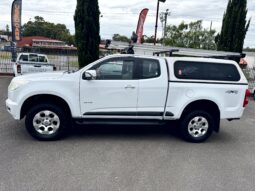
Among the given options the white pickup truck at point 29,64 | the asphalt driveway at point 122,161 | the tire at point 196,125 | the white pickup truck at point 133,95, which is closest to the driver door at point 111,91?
the white pickup truck at point 133,95

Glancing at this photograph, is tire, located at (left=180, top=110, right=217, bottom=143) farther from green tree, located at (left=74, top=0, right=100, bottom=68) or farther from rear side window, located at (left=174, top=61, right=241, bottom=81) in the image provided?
green tree, located at (left=74, top=0, right=100, bottom=68)

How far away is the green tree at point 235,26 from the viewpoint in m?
14.0

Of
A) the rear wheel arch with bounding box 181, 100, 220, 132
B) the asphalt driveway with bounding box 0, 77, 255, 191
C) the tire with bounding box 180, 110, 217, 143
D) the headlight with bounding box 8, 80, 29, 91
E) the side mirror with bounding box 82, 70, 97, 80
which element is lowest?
the asphalt driveway with bounding box 0, 77, 255, 191

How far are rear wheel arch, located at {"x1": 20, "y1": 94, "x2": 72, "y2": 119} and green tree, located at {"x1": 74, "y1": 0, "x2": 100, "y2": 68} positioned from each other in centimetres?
725

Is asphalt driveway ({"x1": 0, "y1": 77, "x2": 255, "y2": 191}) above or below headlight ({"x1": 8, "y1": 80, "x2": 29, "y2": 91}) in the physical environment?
below

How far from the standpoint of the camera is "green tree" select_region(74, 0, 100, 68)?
11641 millimetres

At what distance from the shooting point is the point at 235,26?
14.1 meters

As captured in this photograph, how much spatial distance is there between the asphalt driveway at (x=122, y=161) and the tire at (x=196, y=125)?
0.19m

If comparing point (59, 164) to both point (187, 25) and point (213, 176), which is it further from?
point (187, 25)

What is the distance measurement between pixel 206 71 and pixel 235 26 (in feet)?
33.3

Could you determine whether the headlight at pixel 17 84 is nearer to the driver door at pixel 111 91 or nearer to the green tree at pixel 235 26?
the driver door at pixel 111 91

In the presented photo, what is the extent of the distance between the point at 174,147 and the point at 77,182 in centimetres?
236

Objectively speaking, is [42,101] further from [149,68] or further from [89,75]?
[149,68]

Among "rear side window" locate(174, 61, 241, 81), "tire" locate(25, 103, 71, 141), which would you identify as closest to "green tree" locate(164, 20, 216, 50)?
"rear side window" locate(174, 61, 241, 81)
